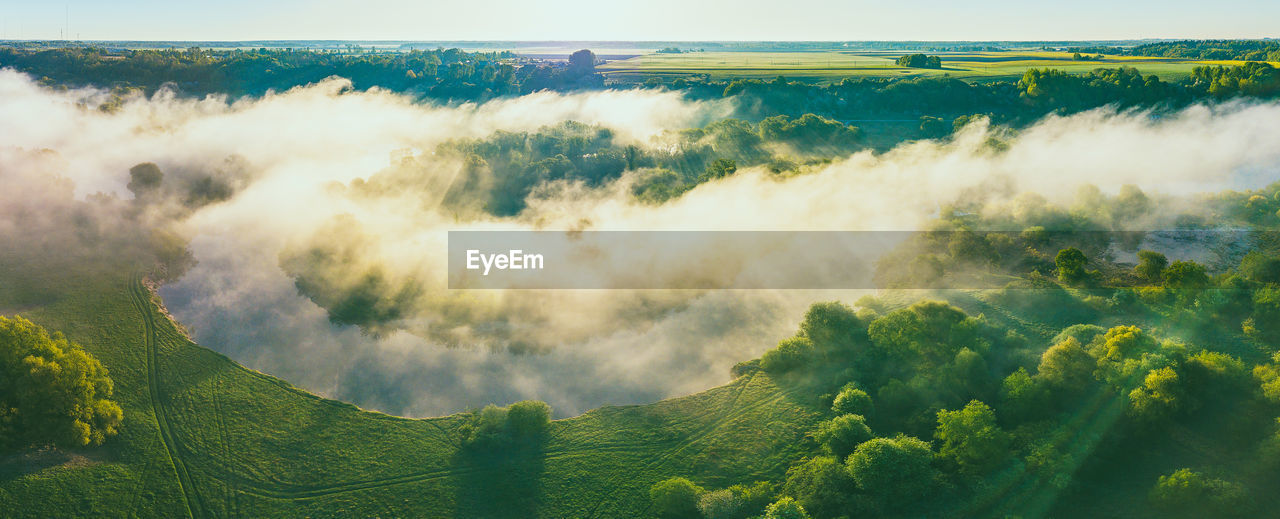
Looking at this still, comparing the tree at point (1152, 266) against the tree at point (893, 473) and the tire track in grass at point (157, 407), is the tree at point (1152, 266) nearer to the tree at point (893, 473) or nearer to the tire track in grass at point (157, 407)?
the tree at point (893, 473)

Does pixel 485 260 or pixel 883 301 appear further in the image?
pixel 485 260

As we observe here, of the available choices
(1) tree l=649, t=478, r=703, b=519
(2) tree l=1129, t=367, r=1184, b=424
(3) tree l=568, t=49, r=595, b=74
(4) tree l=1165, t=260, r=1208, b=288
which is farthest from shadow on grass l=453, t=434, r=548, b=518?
(3) tree l=568, t=49, r=595, b=74

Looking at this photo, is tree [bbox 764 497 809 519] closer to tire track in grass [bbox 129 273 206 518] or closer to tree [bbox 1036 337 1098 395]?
tree [bbox 1036 337 1098 395]

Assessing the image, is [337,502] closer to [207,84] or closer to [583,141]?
[583,141]

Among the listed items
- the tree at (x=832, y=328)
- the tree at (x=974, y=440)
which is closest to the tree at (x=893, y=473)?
the tree at (x=974, y=440)

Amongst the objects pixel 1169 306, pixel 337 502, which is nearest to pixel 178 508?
pixel 337 502

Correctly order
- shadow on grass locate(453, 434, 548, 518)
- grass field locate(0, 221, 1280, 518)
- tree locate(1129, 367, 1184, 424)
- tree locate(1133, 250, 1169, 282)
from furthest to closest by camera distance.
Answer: tree locate(1133, 250, 1169, 282) < tree locate(1129, 367, 1184, 424) < shadow on grass locate(453, 434, 548, 518) < grass field locate(0, 221, 1280, 518)
